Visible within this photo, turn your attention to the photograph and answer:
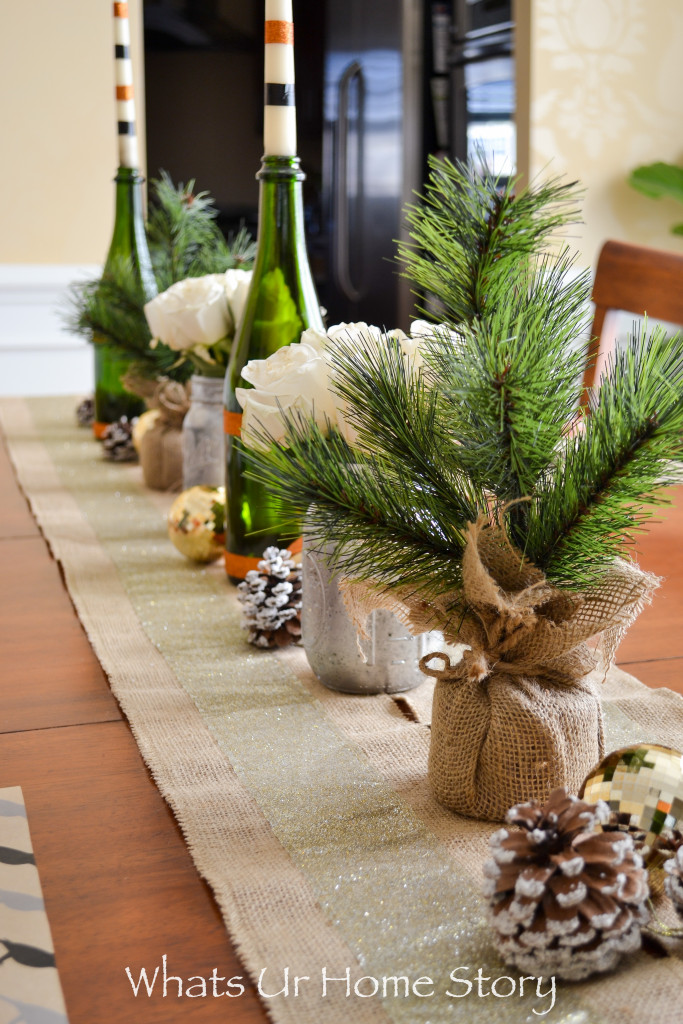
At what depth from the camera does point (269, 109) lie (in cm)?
77

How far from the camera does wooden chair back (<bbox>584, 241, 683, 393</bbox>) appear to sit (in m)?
1.33

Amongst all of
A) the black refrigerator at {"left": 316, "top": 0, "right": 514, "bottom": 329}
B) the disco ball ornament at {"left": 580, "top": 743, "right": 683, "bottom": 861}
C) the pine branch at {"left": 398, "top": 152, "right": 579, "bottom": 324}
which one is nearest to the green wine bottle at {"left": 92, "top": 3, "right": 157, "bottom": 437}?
the pine branch at {"left": 398, "top": 152, "right": 579, "bottom": 324}

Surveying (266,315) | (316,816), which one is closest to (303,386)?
(316,816)

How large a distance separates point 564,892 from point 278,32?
626 millimetres

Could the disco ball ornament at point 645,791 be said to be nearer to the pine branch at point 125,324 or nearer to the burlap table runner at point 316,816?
the burlap table runner at point 316,816

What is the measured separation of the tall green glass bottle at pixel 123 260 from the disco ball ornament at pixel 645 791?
899mm

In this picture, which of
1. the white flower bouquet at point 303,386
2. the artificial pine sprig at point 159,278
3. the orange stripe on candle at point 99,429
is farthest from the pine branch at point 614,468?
the orange stripe on candle at point 99,429

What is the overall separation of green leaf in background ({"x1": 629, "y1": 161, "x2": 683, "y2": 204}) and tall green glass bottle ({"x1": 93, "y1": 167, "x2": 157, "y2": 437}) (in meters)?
1.50

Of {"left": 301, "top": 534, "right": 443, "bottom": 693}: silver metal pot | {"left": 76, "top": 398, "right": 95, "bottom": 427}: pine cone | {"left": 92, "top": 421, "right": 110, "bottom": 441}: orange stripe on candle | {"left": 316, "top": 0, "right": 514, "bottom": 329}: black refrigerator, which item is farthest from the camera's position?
{"left": 316, "top": 0, "right": 514, "bottom": 329}: black refrigerator

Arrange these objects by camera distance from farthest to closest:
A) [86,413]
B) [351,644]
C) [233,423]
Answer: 1. [86,413]
2. [233,423]
3. [351,644]

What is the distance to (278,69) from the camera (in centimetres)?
76

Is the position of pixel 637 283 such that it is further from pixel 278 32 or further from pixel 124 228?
pixel 278 32

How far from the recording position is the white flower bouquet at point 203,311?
3.09 ft

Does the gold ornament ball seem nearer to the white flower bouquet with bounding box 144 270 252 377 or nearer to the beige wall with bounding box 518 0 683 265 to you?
the white flower bouquet with bounding box 144 270 252 377
